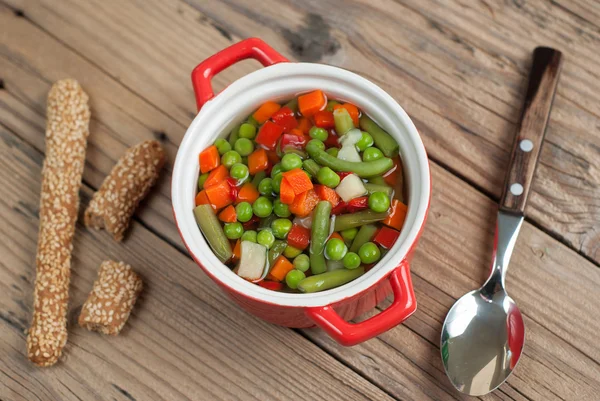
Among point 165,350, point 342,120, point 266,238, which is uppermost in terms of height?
point 342,120

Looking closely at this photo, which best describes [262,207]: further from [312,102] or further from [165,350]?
[165,350]

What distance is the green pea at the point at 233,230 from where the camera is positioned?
62.1 inches

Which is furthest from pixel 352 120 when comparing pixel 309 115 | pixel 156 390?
pixel 156 390

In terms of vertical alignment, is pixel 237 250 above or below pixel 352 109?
below

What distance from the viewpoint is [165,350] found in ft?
6.02

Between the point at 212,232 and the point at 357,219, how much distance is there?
361 millimetres

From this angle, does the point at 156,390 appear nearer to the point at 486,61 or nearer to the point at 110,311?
the point at 110,311

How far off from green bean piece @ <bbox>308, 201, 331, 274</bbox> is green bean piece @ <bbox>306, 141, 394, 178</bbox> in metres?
0.11

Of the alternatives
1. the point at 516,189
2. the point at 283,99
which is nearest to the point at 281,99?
the point at 283,99

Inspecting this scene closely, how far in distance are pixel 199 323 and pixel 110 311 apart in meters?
0.25

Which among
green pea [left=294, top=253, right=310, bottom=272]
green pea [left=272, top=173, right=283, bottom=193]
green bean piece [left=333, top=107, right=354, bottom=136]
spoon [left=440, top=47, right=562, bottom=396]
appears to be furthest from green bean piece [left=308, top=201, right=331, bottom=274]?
spoon [left=440, top=47, right=562, bottom=396]

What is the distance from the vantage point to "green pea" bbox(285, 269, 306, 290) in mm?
1543

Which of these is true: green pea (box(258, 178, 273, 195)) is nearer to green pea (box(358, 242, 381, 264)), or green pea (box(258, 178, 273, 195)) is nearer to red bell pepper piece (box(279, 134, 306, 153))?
red bell pepper piece (box(279, 134, 306, 153))

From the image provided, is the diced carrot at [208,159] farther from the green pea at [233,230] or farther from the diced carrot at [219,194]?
the green pea at [233,230]
